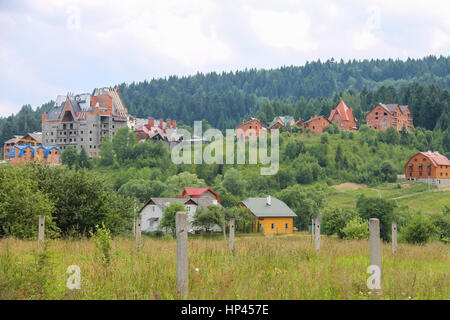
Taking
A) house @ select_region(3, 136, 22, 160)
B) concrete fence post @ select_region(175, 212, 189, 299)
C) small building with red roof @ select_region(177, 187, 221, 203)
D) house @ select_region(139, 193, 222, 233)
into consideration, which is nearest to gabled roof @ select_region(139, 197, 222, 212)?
house @ select_region(139, 193, 222, 233)

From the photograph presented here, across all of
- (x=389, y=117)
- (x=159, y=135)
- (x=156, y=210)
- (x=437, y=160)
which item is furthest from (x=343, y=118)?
(x=156, y=210)

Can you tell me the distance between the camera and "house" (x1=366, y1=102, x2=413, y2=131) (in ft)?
388

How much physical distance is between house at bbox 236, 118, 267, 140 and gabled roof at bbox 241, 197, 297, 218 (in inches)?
1998

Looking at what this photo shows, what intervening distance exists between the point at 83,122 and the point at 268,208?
74.8 metres

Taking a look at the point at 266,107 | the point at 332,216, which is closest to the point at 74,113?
the point at 266,107

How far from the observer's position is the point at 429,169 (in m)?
89.8

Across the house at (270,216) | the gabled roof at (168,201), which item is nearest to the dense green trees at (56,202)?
the gabled roof at (168,201)

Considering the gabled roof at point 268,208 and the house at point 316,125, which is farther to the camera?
the house at point 316,125

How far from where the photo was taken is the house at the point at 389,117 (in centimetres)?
11831

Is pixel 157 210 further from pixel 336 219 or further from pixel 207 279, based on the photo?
pixel 207 279

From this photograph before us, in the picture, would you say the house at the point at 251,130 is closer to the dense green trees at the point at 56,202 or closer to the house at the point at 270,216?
the house at the point at 270,216

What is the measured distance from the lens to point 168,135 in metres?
138

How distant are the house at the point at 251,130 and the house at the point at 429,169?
123 feet

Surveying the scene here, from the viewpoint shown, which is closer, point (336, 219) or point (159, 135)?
point (336, 219)
